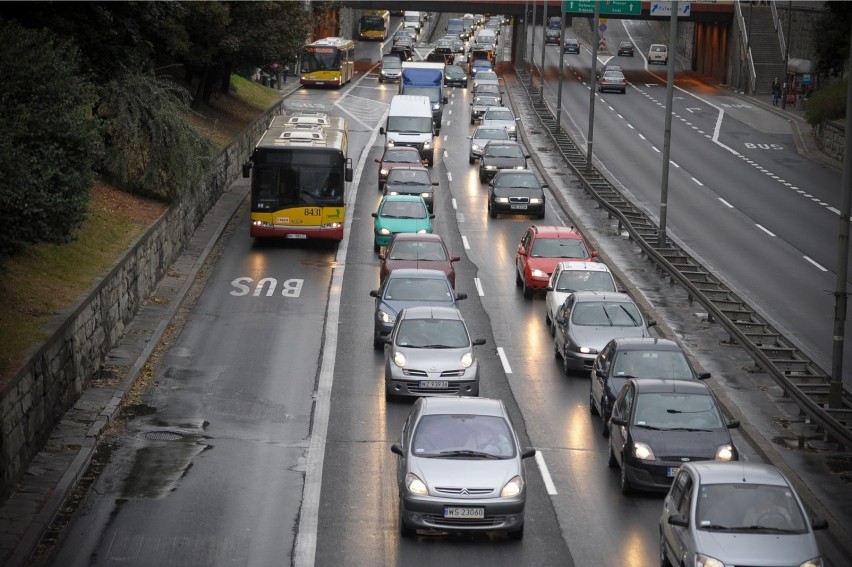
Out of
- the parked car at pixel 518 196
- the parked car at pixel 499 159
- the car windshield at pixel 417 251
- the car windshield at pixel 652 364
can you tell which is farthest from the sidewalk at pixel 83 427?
the parked car at pixel 499 159

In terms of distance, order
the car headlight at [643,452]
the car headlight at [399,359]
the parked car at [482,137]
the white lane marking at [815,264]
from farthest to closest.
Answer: the parked car at [482,137] → the white lane marking at [815,264] → the car headlight at [399,359] → the car headlight at [643,452]

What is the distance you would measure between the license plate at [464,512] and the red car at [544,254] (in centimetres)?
1641

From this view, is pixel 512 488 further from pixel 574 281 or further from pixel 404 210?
pixel 404 210

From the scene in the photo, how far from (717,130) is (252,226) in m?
39.2

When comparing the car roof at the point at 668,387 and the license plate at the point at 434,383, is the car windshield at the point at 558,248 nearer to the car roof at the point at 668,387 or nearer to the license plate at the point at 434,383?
the license plate at the point at 434,383

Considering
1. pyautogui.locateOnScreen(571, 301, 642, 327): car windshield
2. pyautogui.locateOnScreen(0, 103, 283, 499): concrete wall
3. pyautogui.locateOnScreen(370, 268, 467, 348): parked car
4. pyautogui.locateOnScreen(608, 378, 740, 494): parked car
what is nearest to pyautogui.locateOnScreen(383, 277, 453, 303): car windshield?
pyautogui.locateOnScreen(370, 268, 467, 348): parked car

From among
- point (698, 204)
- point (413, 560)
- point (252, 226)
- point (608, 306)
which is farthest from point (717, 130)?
point (413, 560)

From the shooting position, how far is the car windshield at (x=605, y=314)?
2514cm

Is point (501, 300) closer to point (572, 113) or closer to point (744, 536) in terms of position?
point (744, 536)

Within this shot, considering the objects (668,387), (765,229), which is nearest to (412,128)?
(765,229)

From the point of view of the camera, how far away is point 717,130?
69500 mm

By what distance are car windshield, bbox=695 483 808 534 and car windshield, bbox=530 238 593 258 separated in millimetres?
18002

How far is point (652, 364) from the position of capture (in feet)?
70.0

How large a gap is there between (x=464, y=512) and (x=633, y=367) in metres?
6.61
